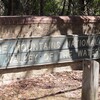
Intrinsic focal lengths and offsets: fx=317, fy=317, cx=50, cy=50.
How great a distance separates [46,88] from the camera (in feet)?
Result: 20.2

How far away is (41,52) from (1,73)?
96cm

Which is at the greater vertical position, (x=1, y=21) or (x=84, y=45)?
(x=1, y=21)

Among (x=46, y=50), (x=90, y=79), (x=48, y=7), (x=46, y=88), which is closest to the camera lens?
(x=90, y=79)

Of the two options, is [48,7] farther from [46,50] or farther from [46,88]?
[46,88]

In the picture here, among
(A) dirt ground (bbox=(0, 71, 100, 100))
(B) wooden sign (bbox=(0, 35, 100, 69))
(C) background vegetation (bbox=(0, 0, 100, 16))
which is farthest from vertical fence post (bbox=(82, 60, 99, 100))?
(C) background vegetation (bbox=(0, 0, 100, 16))

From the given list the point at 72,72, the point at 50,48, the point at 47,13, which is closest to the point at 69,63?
the point at 72,72

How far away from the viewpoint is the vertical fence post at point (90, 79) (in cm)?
401

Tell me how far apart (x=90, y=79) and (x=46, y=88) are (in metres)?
2.19

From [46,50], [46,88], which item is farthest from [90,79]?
[46,50]

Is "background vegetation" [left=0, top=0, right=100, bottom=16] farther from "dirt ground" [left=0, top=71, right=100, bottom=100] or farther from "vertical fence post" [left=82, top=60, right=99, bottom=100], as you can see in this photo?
"vertical fence post" [left=82, top=60, right=99, bottom=100]

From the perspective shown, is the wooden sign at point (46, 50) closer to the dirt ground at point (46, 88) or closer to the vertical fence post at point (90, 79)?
the dirt ground at point (46, 88)

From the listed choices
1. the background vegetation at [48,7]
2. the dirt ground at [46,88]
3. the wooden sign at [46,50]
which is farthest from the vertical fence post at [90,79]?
the background vegetation at [48,7]

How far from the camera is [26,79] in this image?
6.54 m

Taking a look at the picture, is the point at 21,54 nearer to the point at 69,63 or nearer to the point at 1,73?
the point at 1,73
